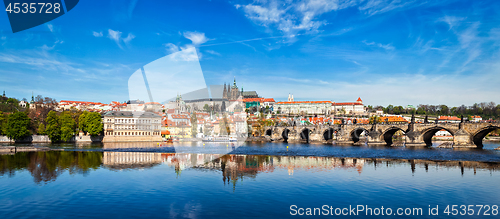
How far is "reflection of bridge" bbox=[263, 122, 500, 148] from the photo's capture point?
54159mm

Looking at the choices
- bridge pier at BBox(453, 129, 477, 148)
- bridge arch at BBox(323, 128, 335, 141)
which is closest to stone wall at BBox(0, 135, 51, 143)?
bridge arch at BBox(323, 128, 335, 141)

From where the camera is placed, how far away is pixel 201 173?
2353 cm

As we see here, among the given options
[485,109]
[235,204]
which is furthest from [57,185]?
[485,109]

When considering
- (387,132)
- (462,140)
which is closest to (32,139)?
(387,132)

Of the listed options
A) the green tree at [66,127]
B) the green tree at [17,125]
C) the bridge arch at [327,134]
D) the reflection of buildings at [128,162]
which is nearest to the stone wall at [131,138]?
the green tree at [66,127]

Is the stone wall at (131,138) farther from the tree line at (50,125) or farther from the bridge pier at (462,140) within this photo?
the bridge pier at (462,140)

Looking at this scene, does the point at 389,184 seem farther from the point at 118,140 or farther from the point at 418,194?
the point at 118,140

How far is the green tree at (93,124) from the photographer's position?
70.2 metres

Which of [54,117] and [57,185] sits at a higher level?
[54,117]

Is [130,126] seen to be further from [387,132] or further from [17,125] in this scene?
[387,132]

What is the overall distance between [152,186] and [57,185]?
561 cm

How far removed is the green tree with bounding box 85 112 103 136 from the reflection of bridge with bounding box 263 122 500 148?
47004 mm

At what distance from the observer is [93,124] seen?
70.6 m

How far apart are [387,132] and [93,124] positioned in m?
67.6
